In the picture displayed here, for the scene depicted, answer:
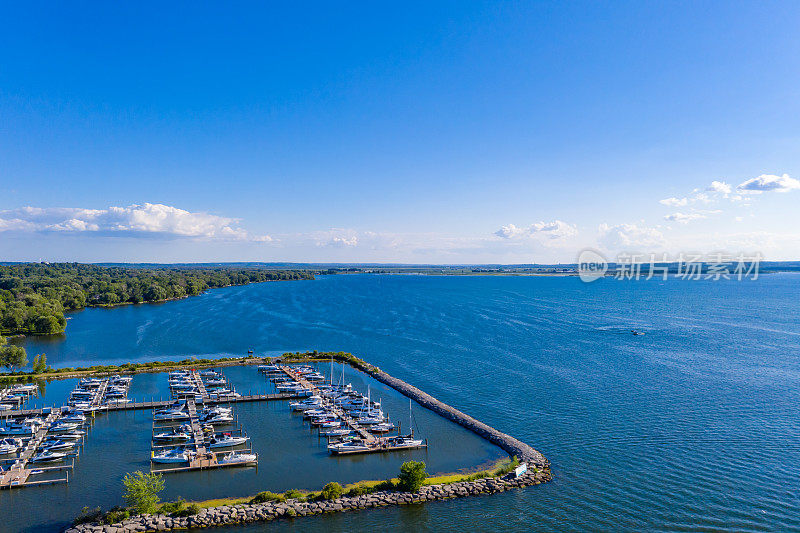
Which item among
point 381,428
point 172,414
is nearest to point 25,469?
point 172,414

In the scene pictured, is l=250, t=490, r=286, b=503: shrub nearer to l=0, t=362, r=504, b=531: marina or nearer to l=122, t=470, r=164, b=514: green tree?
l=0, t=362, r=504, b=531: marina

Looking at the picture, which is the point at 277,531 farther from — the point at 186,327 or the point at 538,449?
the point at 186,327

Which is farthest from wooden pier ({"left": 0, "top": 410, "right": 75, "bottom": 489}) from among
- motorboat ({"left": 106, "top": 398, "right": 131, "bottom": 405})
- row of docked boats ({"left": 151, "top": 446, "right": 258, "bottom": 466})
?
motorboat ({"left": 106, "top": 398, "right": 131, "bottom": 405})

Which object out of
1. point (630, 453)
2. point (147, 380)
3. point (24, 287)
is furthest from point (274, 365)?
point (24, 287)

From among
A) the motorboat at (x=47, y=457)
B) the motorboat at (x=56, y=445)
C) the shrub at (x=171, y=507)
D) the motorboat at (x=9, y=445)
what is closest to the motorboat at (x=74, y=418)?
the motorboat at (x=56, y=445)

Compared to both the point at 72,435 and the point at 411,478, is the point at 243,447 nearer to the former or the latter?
the point at 72,435

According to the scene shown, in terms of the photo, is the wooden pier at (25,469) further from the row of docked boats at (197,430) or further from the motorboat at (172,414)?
the motorboat at (172,414)
